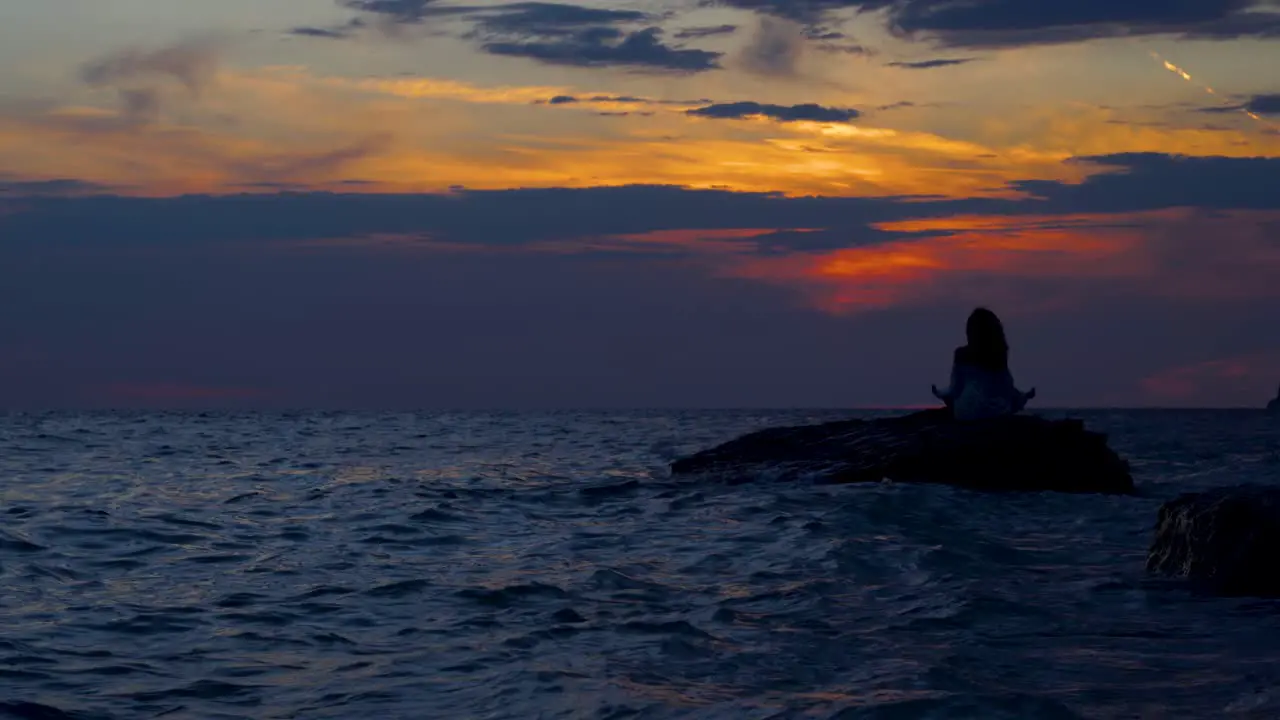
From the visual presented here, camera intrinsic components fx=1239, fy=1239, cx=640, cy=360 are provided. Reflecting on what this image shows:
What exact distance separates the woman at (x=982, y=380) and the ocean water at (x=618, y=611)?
2.12m

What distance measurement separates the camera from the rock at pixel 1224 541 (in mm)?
10125

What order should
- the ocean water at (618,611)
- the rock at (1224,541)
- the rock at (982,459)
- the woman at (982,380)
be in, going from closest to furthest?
1. the ocean water at (618,611)
2. the rock at (1224,541)
3. the rock at (982,459)
4. the woman at (982,380)

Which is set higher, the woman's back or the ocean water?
the woman's back

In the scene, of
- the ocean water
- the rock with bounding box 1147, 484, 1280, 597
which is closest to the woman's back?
the ocean water

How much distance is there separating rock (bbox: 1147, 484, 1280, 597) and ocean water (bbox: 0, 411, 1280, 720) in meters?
0.32

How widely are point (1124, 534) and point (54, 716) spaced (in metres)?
11.3

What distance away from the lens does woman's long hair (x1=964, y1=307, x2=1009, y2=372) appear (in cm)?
1873

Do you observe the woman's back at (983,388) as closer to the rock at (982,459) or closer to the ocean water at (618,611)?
the rock at (982,459)

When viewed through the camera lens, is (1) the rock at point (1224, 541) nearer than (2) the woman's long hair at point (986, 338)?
Yes

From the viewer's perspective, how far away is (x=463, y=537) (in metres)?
14.4

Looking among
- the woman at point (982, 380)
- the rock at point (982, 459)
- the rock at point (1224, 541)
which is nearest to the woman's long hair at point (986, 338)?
the woman at point (982, 380)

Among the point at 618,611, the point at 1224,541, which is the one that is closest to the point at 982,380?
the point at 1224,541

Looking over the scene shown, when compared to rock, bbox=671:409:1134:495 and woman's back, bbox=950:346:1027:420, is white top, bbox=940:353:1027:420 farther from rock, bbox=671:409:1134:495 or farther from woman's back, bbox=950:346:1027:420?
rock, bbox=671:409:1134:495

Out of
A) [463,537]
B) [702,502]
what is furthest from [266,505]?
[702,502]
